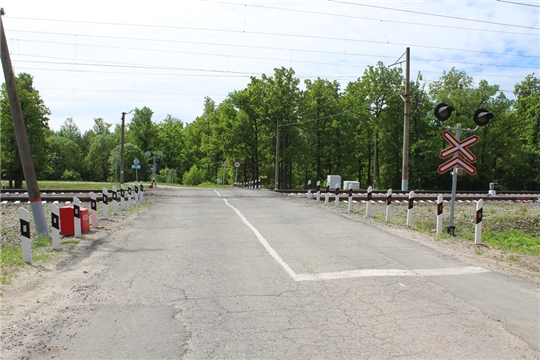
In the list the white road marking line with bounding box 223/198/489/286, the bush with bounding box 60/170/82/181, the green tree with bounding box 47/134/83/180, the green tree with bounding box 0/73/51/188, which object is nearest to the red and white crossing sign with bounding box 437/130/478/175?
the white road marking line with bounding box 223/198/489/286

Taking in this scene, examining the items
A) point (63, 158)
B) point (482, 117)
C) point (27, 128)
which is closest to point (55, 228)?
point (482, 117)

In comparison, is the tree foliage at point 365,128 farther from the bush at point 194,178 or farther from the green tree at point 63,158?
the green tree at point 63,158

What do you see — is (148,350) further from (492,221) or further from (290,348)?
(492,221)

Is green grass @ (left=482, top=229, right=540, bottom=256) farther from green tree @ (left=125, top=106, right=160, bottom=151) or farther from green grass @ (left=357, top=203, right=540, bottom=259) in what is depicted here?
green tree @ (left=125, top=106, right=160, bottom=151)

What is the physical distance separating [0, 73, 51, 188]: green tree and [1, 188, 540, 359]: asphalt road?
49821 mm

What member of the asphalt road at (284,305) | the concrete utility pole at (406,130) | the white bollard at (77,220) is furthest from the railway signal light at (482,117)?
the concrete utility pole at (406,130)

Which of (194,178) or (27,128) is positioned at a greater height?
(27,128)

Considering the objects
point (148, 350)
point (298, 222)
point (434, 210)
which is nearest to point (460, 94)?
point (434, 210)

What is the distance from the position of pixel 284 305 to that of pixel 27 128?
56.5 metres

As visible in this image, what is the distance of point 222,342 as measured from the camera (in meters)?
4.11

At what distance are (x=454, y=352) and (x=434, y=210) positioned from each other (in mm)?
18099

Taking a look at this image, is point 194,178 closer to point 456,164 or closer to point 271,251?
point 456,164

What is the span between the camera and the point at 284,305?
17.0 feet

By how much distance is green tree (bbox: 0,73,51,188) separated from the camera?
50.6 m
